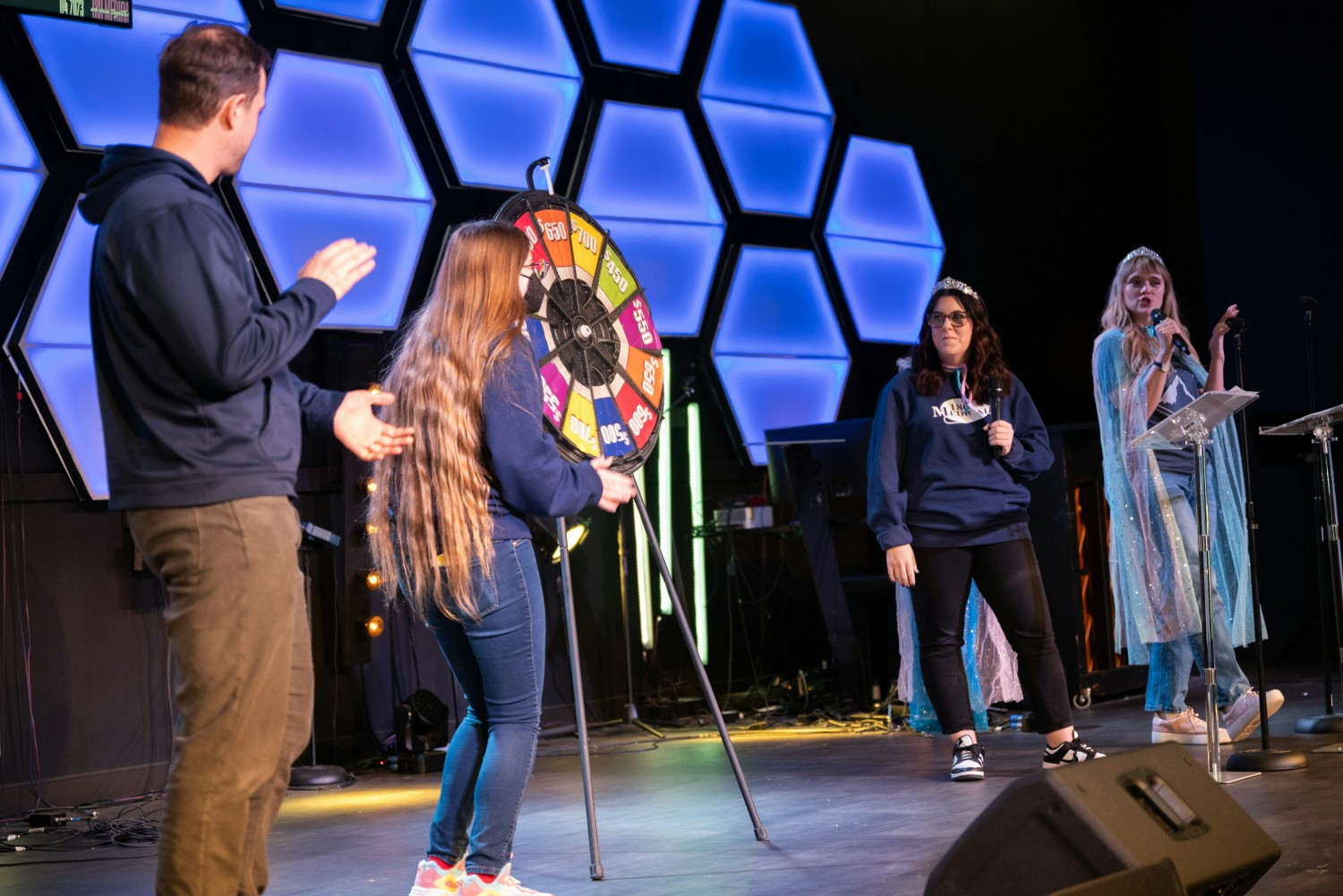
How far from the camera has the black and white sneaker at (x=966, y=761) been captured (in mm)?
4137

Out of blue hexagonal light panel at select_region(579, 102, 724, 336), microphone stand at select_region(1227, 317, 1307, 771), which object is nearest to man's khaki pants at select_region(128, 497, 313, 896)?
microphone stand at select_region(1227, 317, 1307, 771)

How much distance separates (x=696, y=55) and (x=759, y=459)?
222cm

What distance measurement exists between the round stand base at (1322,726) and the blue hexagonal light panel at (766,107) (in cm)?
A: 400

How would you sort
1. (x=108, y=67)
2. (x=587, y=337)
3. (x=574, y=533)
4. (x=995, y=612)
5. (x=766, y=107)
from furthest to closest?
1. (x=766, y=107)
2. (x=574, y=533)
3. (x=108, y=67)
4. (x=995, y=612)
5. (x=587, y=337)

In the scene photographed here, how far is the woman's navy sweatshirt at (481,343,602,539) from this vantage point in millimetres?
2684

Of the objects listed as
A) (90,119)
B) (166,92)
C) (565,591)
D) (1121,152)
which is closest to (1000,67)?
(1121,152)

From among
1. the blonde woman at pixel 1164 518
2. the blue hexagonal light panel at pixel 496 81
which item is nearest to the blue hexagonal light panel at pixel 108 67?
the blue hexagonal light panel at pixel 496 81

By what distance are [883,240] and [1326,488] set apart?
4.01m

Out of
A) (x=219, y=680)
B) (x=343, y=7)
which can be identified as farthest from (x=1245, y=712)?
(x=343, y=7)

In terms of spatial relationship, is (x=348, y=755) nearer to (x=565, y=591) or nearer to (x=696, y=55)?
(x=565, y=591)

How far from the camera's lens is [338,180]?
579 cm

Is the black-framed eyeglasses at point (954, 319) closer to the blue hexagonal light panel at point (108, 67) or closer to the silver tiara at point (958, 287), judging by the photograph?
the silver tiara at point (958, 287)

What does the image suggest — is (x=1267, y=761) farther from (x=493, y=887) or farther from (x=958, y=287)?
(x=493, y=887)

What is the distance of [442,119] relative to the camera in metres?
6.20
